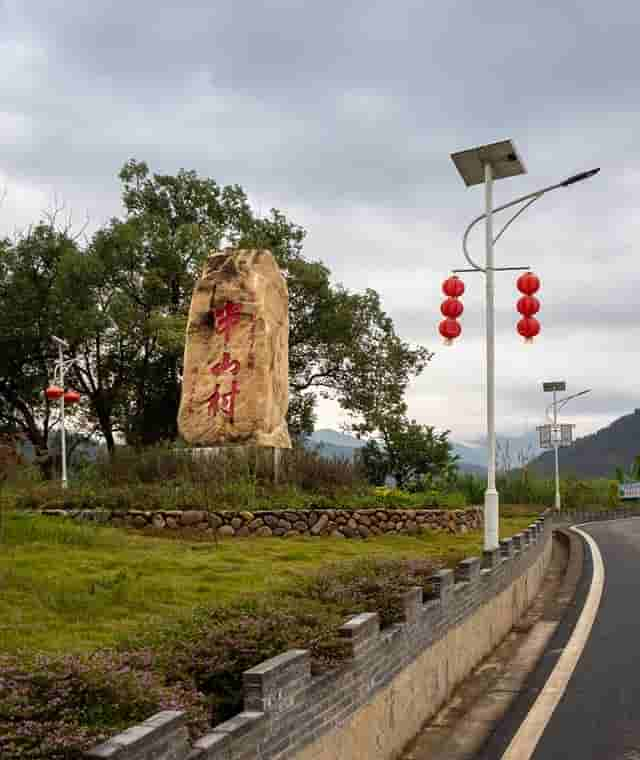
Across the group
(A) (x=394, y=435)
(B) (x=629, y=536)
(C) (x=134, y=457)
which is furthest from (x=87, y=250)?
(B) (x=629, y=536)

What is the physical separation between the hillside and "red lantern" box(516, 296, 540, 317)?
11809 cm

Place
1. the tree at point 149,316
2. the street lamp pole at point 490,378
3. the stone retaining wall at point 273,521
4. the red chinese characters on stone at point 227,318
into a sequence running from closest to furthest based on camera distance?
the street lamp pole at point 490,378
the stone retaining wall at point 273,521
the red chinese characters on stone at point 227,318
the tree at point 149,316

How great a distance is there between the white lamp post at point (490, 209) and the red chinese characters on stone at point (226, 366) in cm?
884

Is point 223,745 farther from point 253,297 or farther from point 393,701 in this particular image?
point 253,297

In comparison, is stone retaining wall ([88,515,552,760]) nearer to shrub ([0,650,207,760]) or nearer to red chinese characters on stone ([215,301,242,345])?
shrub ([0,650,207,760])

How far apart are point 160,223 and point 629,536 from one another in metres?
22.3

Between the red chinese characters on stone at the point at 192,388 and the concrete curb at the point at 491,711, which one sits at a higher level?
the red chinese characters on stone at the point at 192,388

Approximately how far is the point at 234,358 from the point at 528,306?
9429 millimetres

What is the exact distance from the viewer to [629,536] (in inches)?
1178

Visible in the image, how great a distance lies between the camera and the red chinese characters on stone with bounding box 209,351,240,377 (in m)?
21.7

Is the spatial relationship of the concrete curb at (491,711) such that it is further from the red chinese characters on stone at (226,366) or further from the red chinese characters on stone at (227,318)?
the red chinese characters on stone at (227,318)

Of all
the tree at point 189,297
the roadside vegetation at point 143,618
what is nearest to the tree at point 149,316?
the tree at point 189,297

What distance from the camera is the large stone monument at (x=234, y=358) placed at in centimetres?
2155

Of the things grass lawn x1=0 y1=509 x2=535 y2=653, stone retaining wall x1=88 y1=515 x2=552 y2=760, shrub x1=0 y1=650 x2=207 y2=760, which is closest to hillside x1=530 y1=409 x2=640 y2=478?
grass lawn x1=0 y1=509 x2=535 y2=653
